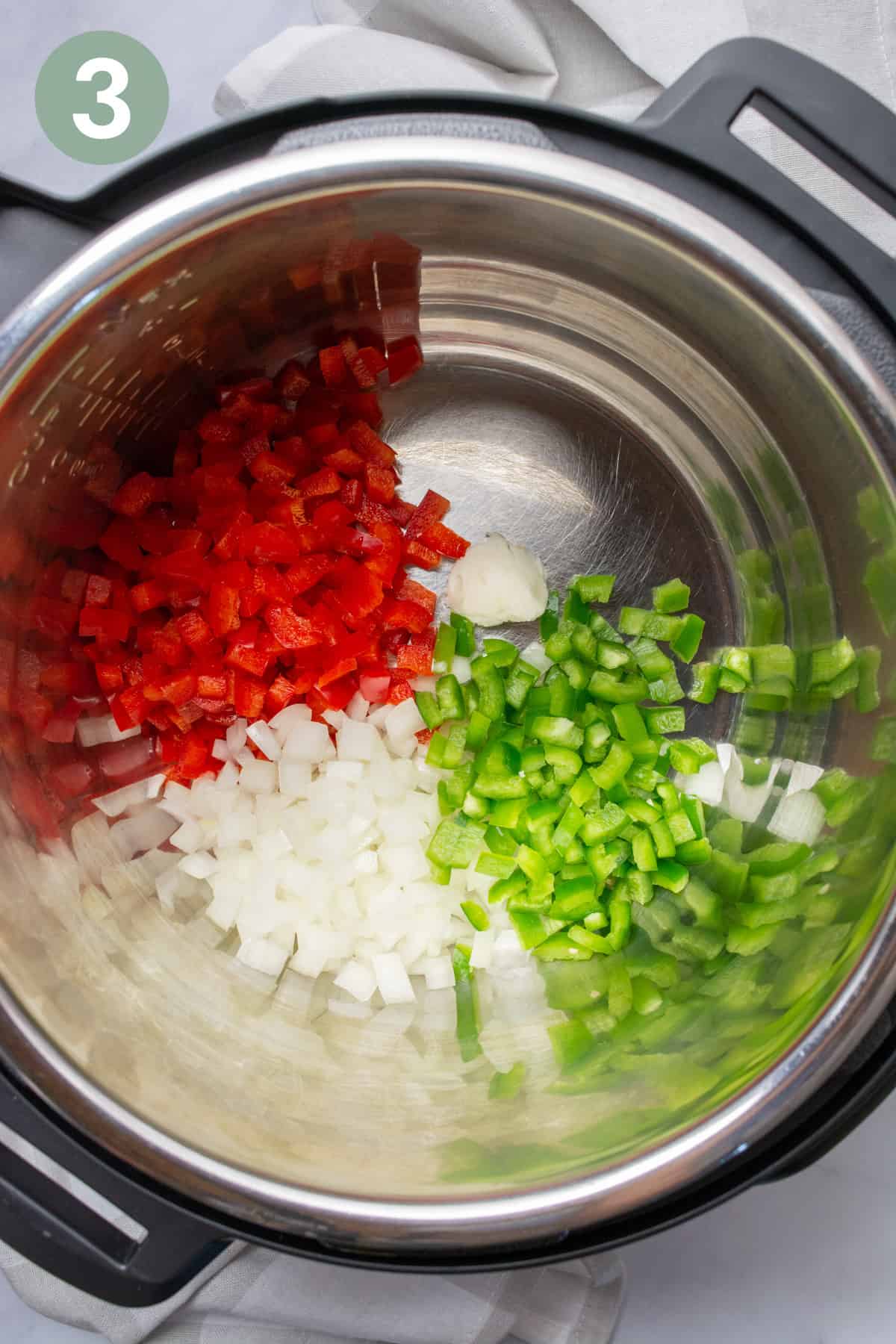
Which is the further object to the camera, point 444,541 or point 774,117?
point 444,541

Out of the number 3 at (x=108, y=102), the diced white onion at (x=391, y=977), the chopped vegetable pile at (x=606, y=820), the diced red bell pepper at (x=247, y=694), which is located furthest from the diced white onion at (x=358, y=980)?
the number 3 at (x=108, y=102)

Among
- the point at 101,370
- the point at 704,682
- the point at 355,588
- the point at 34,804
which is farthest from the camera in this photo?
the point at 704,682

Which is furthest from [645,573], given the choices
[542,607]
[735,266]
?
[735,266]

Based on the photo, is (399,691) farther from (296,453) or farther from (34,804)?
(34,804)

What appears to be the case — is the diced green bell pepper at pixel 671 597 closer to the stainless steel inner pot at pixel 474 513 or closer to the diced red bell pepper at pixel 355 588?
the stainless steel inner pot at pixel 474 513

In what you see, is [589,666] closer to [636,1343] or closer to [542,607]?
[542,607]

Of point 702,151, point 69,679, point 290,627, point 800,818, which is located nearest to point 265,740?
point 290,627

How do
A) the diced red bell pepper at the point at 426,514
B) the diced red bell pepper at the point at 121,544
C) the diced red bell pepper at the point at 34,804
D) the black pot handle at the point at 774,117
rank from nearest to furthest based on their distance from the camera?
1. the black pot handle at the point at 774,117
2. the diced red bell pepper at the point at 34,804
3. the diced red bell pepper at the point at 121,544
4. the diced red bell pepper at the point at 426,514
